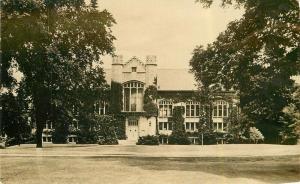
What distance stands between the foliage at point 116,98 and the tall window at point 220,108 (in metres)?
1.37

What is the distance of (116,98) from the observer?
5801 mm

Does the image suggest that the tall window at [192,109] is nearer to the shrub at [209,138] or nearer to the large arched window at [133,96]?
the shrub at [209,138]

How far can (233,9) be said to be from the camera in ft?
20.0

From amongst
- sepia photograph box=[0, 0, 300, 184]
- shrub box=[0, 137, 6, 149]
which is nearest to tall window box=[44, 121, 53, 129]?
sepia photograph box=[0, 0, 300, 184]

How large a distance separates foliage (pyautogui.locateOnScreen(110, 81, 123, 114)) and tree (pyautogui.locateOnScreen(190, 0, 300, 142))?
139cm

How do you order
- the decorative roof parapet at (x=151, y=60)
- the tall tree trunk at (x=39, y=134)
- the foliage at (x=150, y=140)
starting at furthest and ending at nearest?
the foliage at (x=150, y=140)
the decorative roof parapet at (x=151, y=60)
the tall tree trunk at (x=39, y=134)

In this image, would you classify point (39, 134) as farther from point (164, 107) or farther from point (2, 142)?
point (164, 107)

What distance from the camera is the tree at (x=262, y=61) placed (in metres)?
6.32

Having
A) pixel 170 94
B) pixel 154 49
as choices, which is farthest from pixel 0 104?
pixel 170 94

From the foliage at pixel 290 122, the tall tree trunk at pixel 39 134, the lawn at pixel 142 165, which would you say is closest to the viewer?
the lawn at pixel 142 165

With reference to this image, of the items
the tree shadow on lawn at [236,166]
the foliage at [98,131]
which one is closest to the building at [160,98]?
the foliage at [98,131]

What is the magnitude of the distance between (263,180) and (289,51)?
213 cm

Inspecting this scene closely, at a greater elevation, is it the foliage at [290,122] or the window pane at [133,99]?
the window pane at [133,99]

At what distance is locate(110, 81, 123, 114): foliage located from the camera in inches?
224
